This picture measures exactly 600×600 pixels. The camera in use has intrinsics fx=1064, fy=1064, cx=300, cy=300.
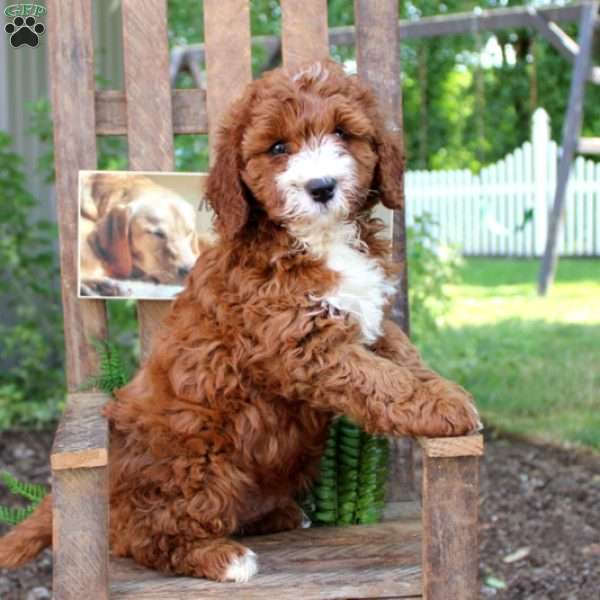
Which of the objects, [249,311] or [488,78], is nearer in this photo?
[249,311]

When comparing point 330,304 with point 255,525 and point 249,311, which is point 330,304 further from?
point 255,525

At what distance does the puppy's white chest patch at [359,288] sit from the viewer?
8.70 ft

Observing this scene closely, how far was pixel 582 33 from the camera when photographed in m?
10.0

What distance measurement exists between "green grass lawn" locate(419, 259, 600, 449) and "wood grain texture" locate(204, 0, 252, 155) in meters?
3.24

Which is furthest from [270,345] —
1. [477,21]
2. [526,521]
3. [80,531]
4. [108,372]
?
[477,21]

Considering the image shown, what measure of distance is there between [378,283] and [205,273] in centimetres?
46

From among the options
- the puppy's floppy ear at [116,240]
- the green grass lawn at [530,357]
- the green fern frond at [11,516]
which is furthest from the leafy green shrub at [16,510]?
the green grass lawn at [530,357]

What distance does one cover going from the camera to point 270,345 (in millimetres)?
2590

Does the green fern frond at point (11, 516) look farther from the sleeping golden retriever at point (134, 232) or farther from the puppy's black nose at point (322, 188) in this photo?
the puppy's black nose at point (322, 188)

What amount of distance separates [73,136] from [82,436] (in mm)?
1158

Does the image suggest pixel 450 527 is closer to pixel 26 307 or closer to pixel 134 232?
pixel 134 232

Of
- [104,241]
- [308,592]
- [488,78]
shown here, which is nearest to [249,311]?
[308,592]

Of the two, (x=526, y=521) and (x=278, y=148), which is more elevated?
(x=278, y=148)

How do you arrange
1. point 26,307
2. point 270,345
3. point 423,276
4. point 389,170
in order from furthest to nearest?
1. point 423,276
2. point 26,307
3. point 389,170
4. point 270,345
